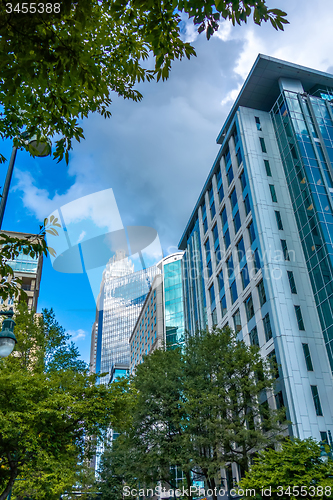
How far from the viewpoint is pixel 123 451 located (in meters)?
27.6

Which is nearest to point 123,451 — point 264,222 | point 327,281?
point 327,281

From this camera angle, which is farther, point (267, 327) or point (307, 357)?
point (267, 327)

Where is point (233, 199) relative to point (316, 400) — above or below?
above

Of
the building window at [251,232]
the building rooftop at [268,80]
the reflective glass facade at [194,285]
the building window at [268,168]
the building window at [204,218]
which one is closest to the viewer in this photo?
the building window at [251,232]

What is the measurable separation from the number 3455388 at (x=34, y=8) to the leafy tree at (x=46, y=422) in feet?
47.5

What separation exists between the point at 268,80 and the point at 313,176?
44.3 feet

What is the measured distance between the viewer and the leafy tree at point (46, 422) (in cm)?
1556

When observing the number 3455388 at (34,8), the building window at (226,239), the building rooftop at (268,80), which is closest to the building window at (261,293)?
the building window at (226,239)

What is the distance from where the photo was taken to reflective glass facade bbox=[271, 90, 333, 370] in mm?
33031

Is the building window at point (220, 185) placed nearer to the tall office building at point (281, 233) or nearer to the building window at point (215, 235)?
the tall office building at point (281, 233)

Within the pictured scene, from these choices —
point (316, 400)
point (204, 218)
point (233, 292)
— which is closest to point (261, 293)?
point (233, 292)

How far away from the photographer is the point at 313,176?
36500 mm

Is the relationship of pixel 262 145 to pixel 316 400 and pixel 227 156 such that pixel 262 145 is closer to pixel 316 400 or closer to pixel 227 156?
pixel 227 156

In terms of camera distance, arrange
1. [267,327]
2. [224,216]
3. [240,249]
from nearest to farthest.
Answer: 1. [267,327]
2. [240,249]
3. [224,216]
